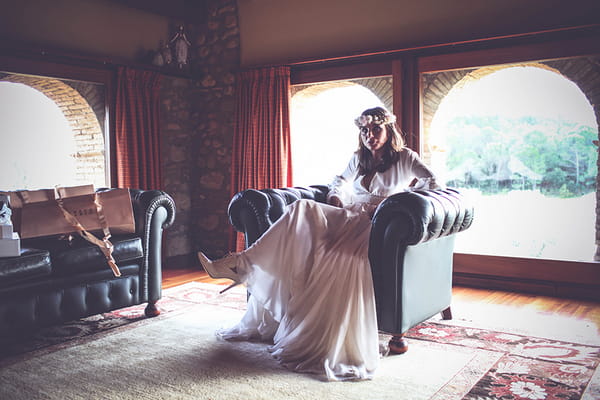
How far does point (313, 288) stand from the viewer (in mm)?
2588

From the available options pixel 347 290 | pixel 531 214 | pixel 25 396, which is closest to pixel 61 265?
pixel 25 396

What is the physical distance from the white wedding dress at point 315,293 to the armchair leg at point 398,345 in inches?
8.0

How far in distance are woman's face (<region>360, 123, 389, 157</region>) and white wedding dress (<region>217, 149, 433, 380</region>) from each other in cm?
44

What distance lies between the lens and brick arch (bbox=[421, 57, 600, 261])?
12.6 ft

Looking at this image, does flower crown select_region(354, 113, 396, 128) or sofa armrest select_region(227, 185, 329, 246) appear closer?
sofa armrest select_region(227, 185, 329, 246)

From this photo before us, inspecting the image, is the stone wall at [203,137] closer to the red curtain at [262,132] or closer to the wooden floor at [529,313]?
the red curtain at [262,132]

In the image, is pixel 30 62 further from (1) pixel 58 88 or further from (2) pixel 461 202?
(2) pixel 461 202

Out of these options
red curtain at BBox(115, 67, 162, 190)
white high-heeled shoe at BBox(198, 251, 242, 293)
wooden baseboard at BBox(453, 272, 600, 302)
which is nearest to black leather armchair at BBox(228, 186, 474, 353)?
white high-heeled shoe at BBox(198, 251, 242, 293)

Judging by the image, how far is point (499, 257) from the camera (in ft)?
13.7

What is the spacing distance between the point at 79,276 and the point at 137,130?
2349 millimetres

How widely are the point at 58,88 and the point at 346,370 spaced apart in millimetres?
3862

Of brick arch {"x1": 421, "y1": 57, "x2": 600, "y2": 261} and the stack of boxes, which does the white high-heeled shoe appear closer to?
the stack of boxes

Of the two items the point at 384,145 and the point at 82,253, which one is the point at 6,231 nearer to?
the point at 82,253

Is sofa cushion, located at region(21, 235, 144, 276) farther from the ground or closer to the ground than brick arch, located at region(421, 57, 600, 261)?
closer to the ground
